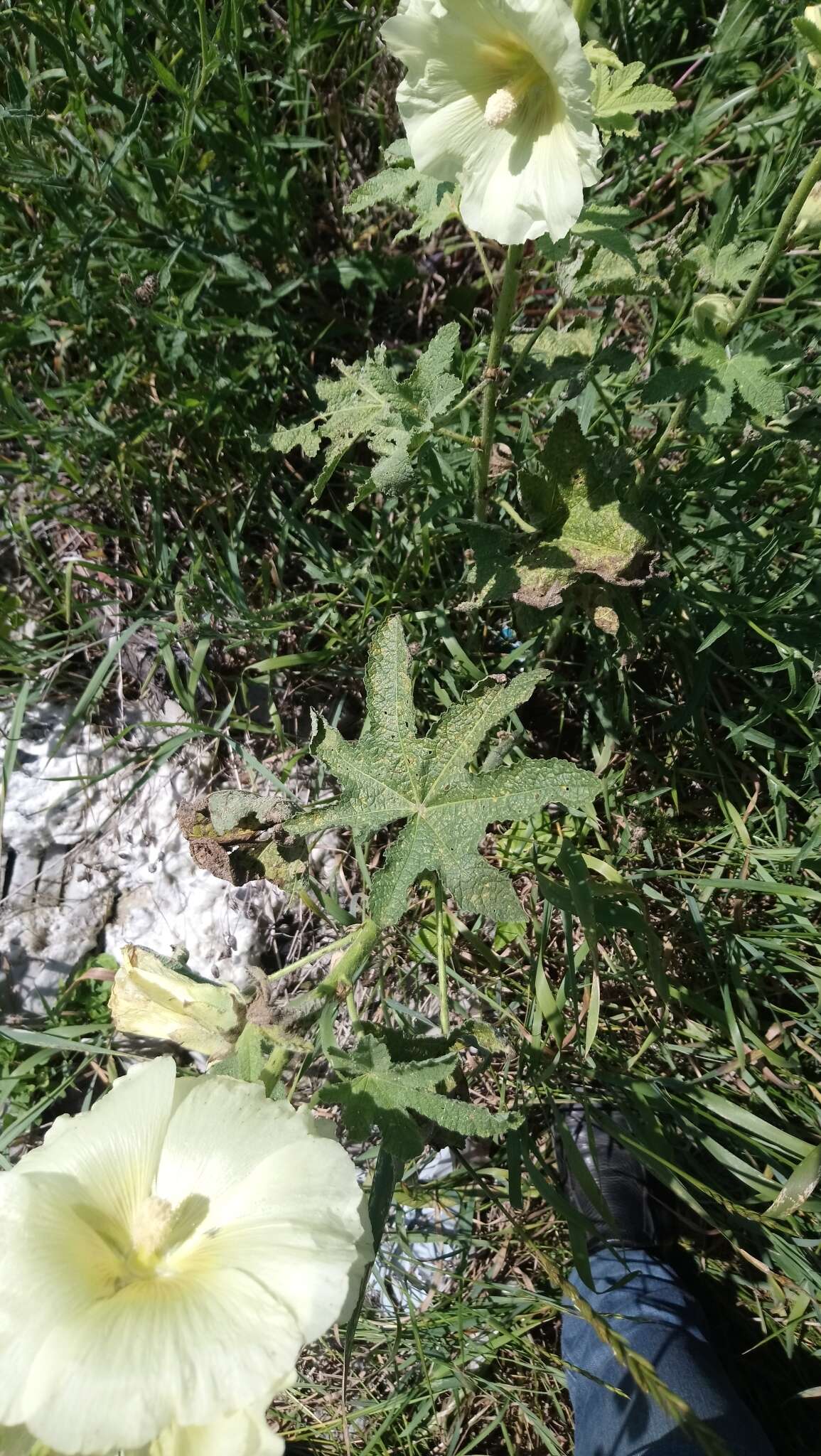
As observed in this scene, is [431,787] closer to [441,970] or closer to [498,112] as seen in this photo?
[441,970]

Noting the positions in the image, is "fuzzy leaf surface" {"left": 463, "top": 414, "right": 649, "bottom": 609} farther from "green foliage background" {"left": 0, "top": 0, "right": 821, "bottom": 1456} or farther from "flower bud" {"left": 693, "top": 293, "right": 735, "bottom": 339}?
"flower bud" {"left": 693, "top": 293, "right": 735, "bottom": 339}

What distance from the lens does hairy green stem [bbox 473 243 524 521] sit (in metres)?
1.39

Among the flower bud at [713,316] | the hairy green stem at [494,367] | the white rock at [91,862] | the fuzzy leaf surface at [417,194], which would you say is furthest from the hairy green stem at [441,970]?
the fuzzy leaf surface at [417,194]

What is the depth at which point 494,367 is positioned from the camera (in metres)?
1.53

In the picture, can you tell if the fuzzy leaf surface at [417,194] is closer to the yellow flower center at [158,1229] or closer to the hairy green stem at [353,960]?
the hairy green stem at [353,960]

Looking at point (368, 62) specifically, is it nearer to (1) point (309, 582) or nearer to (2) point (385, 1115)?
(1) point (309, 582)

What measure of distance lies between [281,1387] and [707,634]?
171cm

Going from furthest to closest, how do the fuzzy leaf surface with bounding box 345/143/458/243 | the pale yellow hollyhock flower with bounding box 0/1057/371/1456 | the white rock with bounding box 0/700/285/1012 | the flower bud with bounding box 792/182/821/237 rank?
the white rock with bounding box 0/700/285/1012 → the fuzzy leaf surface with bounding box 345/143/458/243 → the flower bud with bounding box 792/182/821/237 → the pale yellow hollyhock flower with bounding box 0/1057/371/1456

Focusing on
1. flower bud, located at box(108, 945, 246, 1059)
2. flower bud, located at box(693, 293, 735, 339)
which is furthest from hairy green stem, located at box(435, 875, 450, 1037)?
flower bud, located at box(693, 293, 735, 339)

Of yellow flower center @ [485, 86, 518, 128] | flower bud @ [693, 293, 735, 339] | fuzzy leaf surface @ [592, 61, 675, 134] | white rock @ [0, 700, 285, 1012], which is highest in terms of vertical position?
fuzzy leaf surface @ [592, 61, 675, 134]

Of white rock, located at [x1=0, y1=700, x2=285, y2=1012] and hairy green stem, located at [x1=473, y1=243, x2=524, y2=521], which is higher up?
hairy green stem, located at [x1=473, y1=243, x2=524, y2=521]

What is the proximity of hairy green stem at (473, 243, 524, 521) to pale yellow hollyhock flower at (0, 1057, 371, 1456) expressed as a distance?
115 centimetres

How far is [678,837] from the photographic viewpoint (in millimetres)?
2281

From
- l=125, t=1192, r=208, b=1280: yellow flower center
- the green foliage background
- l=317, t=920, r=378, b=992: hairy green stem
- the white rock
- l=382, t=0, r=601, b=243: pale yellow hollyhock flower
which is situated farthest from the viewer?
the white rock
